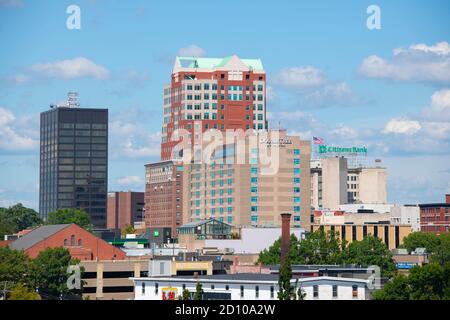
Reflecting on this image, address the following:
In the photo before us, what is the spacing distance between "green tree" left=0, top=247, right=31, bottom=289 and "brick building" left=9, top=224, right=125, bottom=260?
21344 millimetres

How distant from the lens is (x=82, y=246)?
18862 centimetres

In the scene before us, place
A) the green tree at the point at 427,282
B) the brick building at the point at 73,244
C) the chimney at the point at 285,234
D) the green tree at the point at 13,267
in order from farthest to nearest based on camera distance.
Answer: the brick building at the point at 73,244
the chimney at the point at 285,234
the green tree at the point at 13,267
the green tree at the point at 427,282

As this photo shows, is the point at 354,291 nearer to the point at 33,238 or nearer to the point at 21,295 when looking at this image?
the point at 21,295

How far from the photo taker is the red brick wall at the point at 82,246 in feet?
604

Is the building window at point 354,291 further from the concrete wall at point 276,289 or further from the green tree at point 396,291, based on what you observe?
the green tree at point 396,291

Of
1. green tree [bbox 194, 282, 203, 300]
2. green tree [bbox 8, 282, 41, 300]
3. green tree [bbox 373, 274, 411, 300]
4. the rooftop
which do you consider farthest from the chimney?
green tree [bbox 194, 282, 203, 300]

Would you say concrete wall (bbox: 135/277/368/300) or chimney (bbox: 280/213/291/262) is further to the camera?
chimney (bbox: 280/213/291/262)

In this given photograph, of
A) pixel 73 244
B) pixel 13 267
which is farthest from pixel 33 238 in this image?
pixel 13 267

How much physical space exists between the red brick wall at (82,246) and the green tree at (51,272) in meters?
18.6

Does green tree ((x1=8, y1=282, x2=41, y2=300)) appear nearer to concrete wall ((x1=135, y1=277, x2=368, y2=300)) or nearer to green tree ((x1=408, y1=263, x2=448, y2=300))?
concrete wall ((x1=135, y1=277, x2=368, y2=300))

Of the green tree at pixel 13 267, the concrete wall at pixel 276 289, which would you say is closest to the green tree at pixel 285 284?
the concrete wall at pixel 276 289

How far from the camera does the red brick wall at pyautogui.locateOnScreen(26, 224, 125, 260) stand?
184 meters

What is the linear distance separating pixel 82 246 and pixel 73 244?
1.45 meters
